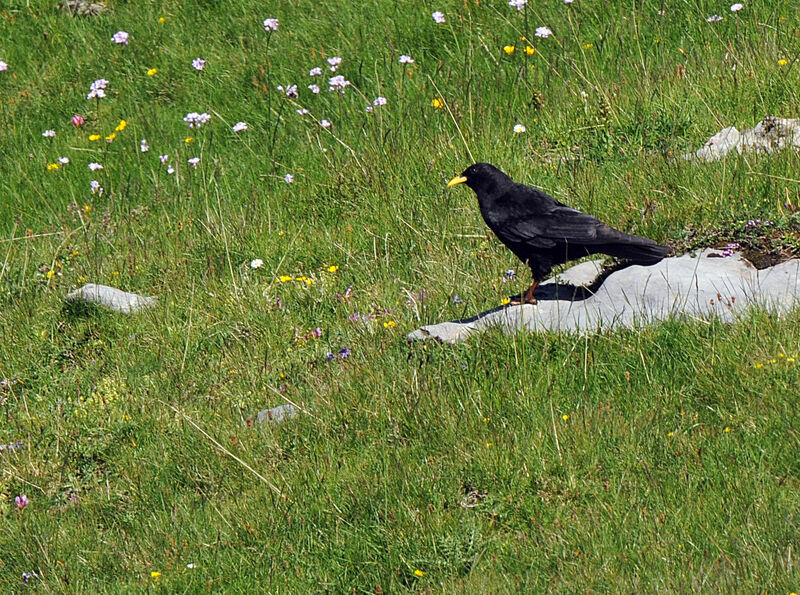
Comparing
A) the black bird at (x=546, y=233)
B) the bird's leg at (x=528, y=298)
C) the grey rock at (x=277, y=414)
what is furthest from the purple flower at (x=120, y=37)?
the bird's leg at (x=528, y=298)

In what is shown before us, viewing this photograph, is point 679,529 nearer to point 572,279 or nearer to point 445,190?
point 572,279

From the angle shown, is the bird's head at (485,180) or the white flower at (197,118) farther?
the white flower at (197,118)

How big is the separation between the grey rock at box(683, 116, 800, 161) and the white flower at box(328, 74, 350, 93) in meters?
2.84

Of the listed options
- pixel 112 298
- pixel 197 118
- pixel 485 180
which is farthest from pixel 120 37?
pixel 485 180

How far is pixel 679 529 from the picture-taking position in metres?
3.82

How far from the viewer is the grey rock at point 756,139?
636 cm

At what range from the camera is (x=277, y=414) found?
5383 mm

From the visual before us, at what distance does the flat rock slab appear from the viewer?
5066mm

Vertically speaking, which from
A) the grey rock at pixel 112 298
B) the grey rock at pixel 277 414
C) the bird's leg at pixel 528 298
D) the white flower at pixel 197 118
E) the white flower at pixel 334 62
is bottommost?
the grey rock at pixel 112 298

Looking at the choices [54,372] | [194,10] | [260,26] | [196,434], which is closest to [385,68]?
[260,26]

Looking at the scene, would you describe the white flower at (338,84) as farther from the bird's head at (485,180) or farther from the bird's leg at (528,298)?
the bird's leg at (528,298)

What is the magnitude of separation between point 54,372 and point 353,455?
2.67 metres

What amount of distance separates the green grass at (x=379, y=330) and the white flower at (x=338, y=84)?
4.3 inches

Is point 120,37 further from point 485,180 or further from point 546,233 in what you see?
point 546,233
